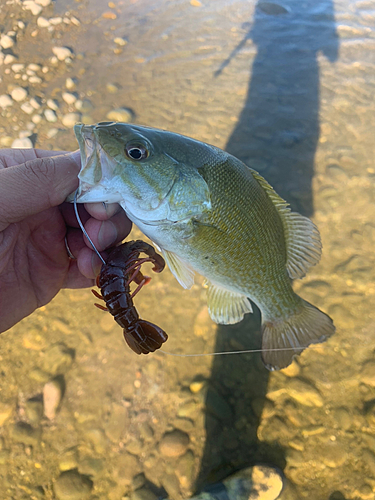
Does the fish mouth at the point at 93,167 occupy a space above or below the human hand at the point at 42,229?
above

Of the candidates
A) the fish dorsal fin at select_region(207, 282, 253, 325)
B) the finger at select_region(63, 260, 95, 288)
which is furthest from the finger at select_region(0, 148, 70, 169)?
the fish dorsal fin at select_region(207, 282, 253, 325)

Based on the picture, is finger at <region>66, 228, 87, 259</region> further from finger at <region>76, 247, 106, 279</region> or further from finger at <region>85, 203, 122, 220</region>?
finger at <region>85, 203, 122, 220</region>

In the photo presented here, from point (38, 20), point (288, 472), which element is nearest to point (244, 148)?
point (288, 472)

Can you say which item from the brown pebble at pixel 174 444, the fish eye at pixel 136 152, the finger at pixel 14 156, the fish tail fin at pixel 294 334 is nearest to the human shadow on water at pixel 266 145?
the brown pebble at pixel 174 444

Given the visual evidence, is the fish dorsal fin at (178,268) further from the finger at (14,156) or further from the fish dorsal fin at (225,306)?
the finger at (14,156)

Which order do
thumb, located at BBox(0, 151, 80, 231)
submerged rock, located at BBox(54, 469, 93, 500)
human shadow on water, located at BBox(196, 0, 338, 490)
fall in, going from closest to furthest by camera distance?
thumb, located at BBox(0, 151, 80, 231)
submerged rock, located at BBox(54, 469, 93, 500)
human shadow on water, located at BBox(196, 0, 338, 490)

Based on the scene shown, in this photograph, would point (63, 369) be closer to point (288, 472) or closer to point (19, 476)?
point (19, 476)
